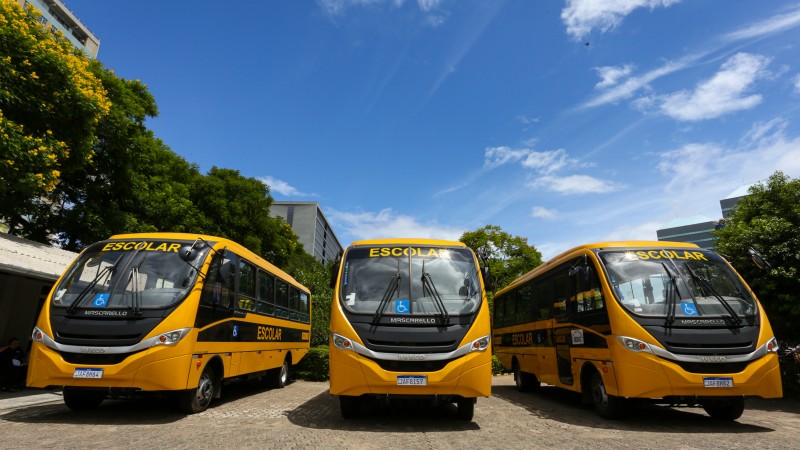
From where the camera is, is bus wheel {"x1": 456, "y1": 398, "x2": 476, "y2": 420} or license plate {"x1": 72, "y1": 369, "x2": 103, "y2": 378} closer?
license plate {"x1": 72, "y1": 369, "x2": 103, "y2": 378}

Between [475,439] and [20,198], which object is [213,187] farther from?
[475,439]

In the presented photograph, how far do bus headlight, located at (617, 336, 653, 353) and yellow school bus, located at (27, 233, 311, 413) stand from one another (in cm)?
685

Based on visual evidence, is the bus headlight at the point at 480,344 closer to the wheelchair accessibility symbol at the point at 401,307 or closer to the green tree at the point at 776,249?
the wheelchair accessibility symbol at the point at 401,307

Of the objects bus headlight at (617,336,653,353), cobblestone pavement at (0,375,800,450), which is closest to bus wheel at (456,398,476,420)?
cobblestone pavement at (0,375,800,450)

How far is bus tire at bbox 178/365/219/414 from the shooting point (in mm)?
7395

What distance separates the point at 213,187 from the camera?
28.9 metres

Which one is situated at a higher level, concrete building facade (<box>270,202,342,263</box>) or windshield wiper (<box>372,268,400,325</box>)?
concrete building facade (<box>270,202,342,263</box>)

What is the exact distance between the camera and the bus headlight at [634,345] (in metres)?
6.59

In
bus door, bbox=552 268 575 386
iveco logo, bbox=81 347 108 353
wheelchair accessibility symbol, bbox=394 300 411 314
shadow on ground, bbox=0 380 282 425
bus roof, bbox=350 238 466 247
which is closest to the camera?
iveco logo, bbox=81 347 108 353

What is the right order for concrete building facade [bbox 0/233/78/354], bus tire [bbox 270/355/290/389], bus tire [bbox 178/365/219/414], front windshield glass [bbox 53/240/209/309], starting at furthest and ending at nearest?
bus tire [bbox 270/355/290/389] < concrete building facade [bbox 0/233/78/354] < bus tire [bbox 178/365/219/414] < front windshield glass [bbox 53/240/209/309]

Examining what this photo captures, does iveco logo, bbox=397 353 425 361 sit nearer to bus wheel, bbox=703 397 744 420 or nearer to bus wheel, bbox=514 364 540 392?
bus wheel, bbox=703 397 744 420

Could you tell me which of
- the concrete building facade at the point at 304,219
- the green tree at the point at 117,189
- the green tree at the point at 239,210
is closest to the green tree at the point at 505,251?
the green tree at the point at 239,210

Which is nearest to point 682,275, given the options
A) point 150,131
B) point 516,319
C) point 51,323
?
point 516,319

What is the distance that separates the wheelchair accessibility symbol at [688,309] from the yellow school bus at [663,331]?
0.05 feet
